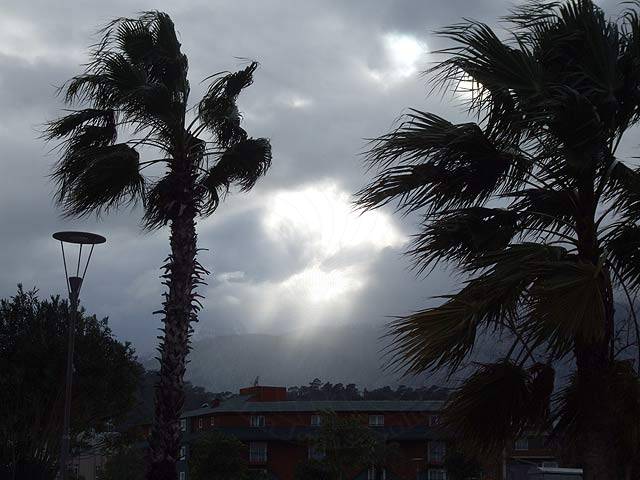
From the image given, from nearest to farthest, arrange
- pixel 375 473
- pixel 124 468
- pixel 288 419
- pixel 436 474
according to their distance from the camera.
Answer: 1. pixel 124 468
2. pixel 375 473
3. pixel 436 474
4. pixel 288 419

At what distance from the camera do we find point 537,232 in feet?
29.3

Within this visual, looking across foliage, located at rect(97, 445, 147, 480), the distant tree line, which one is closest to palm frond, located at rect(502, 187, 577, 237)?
foliage, located at rect(97, 445, 147, 480)

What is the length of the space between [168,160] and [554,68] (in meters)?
9.04

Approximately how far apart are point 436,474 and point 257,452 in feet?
61.5

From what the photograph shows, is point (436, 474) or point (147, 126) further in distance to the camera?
point (436, 474)

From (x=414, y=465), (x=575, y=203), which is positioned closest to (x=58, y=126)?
(x=575, y=203)

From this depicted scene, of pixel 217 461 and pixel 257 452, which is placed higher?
pixel 257 452

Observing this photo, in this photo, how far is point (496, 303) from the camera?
7.86 metres

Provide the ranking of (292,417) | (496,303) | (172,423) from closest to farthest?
(496,303) → (172,423) → (292,417)

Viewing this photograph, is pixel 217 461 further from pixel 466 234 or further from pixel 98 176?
pixel 466 234

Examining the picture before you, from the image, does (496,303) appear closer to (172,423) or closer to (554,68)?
(554,68)

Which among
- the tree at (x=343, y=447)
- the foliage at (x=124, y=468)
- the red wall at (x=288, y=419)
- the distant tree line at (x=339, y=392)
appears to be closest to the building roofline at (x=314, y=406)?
the red wall at (x=288, y=419)

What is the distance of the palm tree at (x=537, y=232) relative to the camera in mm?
7656

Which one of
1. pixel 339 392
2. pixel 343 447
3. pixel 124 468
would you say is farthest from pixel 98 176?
pixel 339 392
